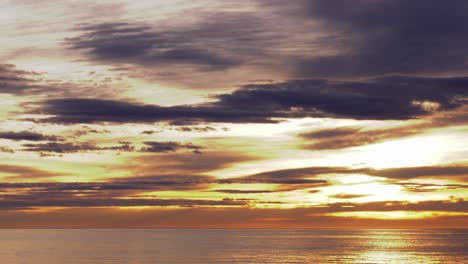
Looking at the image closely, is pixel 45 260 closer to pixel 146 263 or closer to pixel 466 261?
pixel 146 263

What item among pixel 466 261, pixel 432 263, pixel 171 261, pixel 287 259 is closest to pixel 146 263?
pixel 171 261

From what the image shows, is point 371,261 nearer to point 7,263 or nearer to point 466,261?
point 466,261

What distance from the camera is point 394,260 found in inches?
7057

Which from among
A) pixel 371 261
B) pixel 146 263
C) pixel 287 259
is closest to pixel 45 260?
pixel 146 263

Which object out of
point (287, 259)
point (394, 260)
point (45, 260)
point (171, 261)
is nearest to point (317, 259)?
point (287, 259)

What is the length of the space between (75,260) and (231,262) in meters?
38.5

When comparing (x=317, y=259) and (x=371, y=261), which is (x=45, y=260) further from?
(x=371, y=261)

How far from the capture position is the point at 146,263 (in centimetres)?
15875

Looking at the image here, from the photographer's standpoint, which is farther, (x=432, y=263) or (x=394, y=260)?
(x=394, y=260)

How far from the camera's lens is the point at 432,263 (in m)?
167

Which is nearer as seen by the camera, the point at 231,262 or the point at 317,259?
the point at 231,262

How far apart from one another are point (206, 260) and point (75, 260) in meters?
Answer: 31.5

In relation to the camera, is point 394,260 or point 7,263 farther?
point 394,260

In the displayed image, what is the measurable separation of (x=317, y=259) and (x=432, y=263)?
27.2 metres
